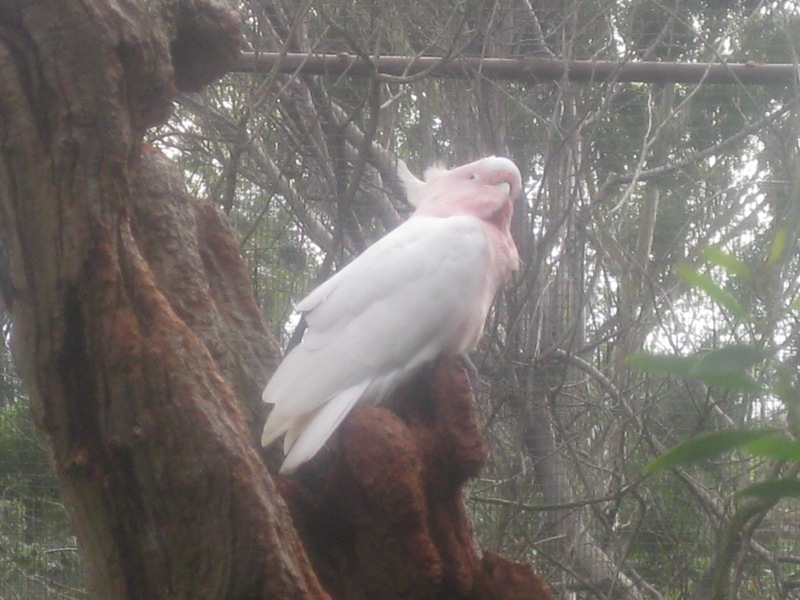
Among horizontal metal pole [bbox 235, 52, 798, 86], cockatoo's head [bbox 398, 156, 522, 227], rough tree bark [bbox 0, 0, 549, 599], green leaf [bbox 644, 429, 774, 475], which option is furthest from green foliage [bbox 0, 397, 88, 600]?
green leaf [bbox 644, 429, 774, 475]

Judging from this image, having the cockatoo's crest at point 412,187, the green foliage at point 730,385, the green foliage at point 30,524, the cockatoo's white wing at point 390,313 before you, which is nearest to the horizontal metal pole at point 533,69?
the cockatoo's crest at point 412,187

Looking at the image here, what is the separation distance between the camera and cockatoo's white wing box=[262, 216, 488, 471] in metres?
1.79

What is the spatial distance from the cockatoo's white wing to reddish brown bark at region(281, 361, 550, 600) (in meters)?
0.15

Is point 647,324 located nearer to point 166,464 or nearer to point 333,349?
point 333,349

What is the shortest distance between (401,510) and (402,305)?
1.90ft

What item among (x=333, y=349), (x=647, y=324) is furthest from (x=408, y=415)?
(x=647, y=324)

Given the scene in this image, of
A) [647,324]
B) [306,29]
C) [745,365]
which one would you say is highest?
[306,29]

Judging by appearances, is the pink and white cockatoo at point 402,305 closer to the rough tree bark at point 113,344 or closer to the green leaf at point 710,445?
the rough tree bark at point 113,344

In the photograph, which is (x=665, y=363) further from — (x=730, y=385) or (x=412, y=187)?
(x=412, y=187)

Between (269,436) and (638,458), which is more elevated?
(638,458)

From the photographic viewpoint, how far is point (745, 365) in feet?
1.54

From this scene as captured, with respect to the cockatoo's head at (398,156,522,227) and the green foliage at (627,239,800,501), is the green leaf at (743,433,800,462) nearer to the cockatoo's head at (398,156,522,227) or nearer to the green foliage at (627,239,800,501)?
the green foliage at (627,239,800,501)

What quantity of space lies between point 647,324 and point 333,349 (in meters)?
1.36

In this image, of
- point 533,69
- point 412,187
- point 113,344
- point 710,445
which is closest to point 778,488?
point 710,445
